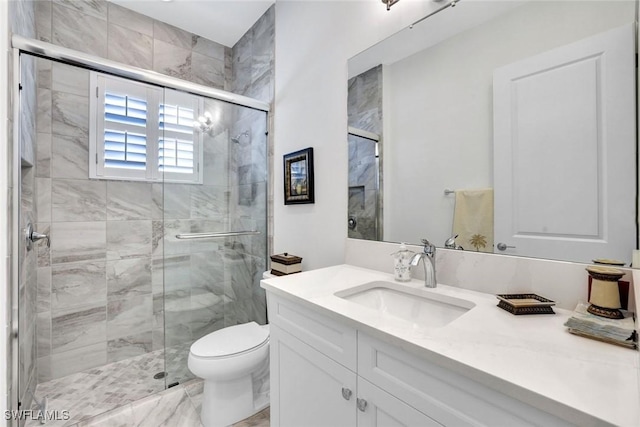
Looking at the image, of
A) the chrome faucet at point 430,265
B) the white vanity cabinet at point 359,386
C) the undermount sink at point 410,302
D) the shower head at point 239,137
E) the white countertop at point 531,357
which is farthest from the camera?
the shower head at point 239,137

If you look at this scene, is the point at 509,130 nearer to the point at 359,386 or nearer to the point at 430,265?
the point at 430,265

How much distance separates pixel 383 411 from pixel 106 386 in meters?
2.08

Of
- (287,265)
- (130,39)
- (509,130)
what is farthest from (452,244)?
(130,39)

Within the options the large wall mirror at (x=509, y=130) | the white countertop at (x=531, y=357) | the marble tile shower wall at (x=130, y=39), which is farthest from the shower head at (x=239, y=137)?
the white countertop at (x=531, y=357)

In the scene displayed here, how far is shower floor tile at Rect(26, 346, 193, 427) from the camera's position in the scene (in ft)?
5.46

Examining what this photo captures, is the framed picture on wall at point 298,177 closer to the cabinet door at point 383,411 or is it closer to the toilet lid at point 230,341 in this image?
the toilet lid at point 230,341

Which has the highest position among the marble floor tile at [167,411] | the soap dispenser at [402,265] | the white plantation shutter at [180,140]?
the white plantation shutter at [180,140]

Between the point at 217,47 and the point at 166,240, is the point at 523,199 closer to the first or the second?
the point at 166,240

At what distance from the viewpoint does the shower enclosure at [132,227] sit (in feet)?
6.20

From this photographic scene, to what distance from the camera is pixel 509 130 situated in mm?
948

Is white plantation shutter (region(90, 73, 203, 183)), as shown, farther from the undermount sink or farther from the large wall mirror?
the undermount sink

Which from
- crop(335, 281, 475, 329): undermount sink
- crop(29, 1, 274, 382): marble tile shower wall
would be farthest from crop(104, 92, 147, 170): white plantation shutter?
crop(335, 281, 475, 329): undermount sink

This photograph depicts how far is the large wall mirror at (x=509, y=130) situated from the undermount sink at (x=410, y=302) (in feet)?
0.74

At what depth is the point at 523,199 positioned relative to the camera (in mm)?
925
